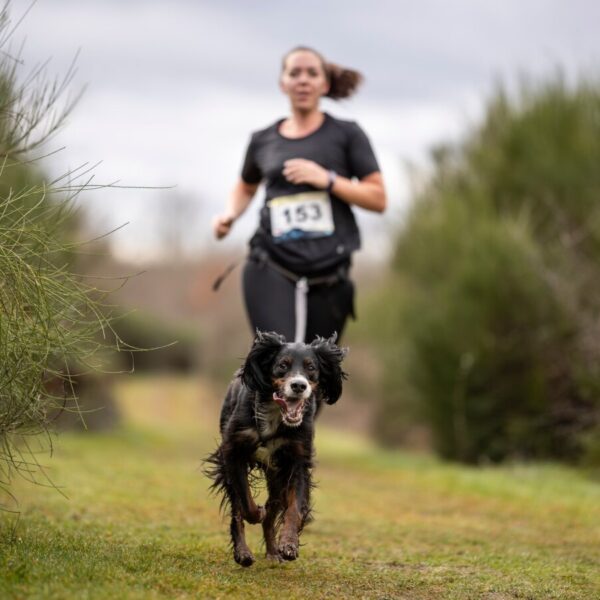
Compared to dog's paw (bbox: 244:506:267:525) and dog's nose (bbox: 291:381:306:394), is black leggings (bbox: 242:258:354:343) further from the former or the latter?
dog's nose (bbox: 291:381:306:394)

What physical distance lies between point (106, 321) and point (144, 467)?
6937 mm

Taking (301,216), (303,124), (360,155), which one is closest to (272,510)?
(301,216)

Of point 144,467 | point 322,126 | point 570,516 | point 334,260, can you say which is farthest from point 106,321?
point 144,467

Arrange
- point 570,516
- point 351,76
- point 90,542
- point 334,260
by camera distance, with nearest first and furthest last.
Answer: point 90,542
point 334,260
point 351,76
point 570,516

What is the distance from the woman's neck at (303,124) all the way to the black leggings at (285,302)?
2.58ft

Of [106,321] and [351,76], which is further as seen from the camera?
[351,76]

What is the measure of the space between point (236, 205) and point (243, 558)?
2386 millimetres

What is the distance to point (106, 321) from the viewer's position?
4.58 metres

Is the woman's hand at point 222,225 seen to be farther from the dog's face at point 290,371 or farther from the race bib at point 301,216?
the dog's face at point 290,371

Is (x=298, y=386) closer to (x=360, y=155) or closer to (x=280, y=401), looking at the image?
(x=280, y=401)

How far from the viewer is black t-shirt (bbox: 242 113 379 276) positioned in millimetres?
5914

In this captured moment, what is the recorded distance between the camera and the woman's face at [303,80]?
6082 mm

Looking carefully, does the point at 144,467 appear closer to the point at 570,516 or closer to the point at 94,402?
the point at 570,516

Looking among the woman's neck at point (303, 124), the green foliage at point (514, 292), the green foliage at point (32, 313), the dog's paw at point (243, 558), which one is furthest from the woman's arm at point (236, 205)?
the green foliage at point (514, 292)
